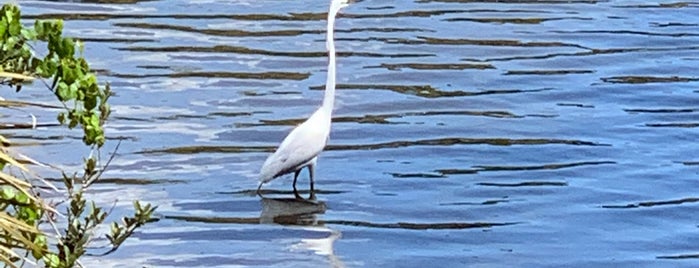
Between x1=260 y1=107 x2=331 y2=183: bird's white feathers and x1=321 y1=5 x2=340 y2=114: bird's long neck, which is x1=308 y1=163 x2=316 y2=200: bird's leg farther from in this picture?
x1=321 y1=5 x2=340 y2=114: bird's long neck

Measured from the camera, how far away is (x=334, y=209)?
909 centimetres

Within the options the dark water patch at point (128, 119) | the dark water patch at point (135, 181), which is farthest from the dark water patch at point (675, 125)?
the dark water patch at point (135, 181)

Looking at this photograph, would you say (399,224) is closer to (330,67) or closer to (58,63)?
(330,67)

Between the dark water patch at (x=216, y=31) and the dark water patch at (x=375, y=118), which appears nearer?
the dark water patch at (x=375, y=118)

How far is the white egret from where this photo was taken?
30.8ft

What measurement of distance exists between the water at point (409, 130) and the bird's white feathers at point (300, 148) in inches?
7.6

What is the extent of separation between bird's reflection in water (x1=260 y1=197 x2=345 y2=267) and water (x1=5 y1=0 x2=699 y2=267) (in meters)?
0.02

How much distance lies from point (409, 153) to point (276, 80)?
2.63 meters

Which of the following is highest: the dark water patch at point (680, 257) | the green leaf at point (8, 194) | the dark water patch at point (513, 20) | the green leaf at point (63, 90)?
the green leaf at point (63, 90)

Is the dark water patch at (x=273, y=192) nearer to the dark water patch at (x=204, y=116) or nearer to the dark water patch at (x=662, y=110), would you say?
the dark water patch at (x=204, y=116)

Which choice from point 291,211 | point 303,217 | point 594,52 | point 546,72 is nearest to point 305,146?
point 291,211

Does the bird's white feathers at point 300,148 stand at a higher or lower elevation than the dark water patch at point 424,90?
higher

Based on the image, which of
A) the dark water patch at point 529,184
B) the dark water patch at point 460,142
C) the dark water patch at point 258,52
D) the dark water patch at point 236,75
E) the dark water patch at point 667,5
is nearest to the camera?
the dark water patch at point 529,184

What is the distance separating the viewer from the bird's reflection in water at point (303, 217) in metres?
8.30
